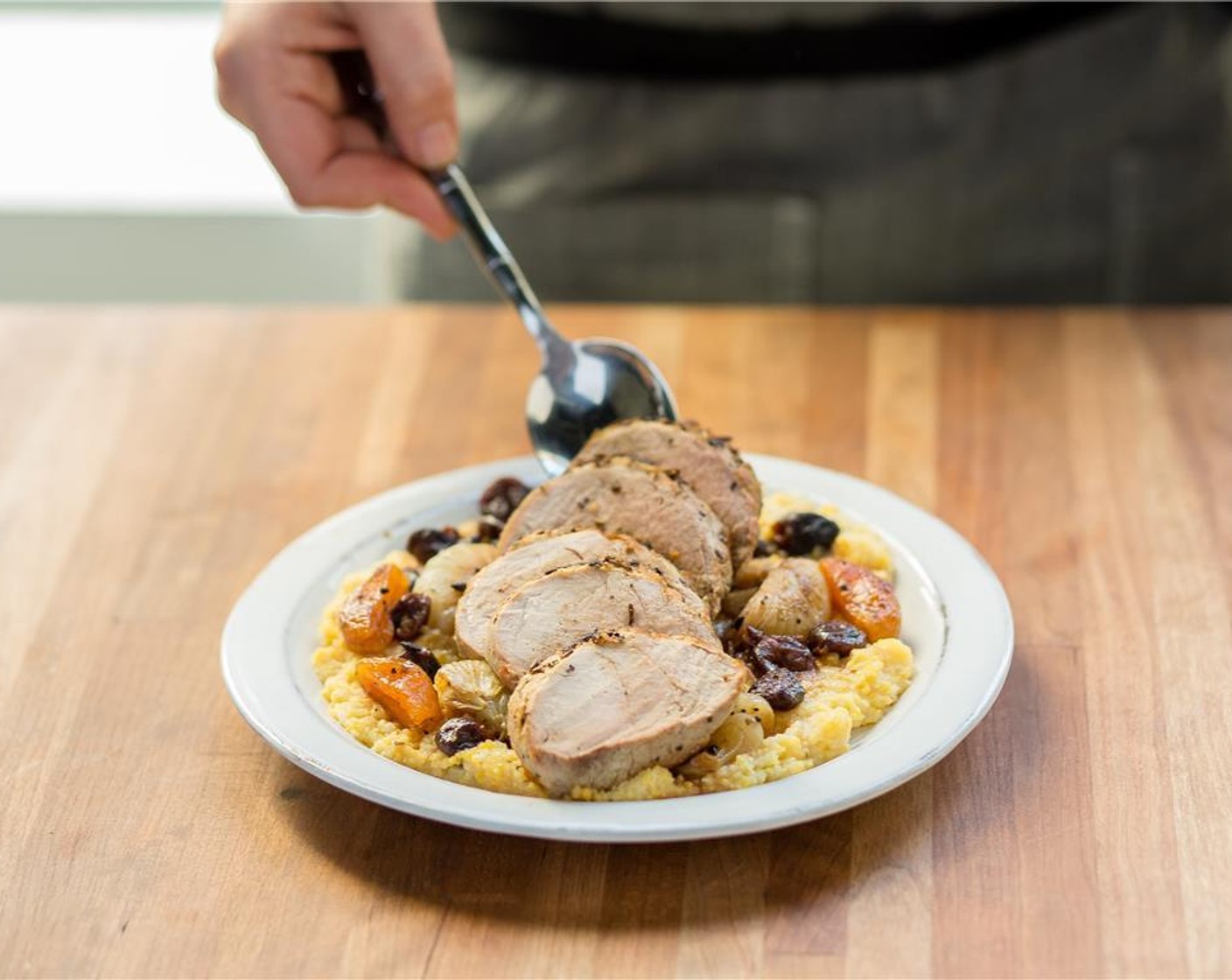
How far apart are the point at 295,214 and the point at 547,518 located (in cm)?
372

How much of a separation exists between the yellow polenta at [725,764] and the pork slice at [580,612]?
0.13m

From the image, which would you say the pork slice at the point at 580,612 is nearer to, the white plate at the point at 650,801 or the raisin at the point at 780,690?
the raisin at the point at 780,690

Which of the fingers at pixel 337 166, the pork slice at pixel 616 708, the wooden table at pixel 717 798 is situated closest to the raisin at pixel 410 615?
the wooden table at pixel 717 798

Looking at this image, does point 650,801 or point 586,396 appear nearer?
point 650,801

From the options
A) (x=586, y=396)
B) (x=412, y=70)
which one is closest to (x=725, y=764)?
(x=586, y=396)

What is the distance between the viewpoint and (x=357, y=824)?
2.10 meters

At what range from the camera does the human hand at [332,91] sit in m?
2.91

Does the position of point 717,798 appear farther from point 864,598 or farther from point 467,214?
point 467,214

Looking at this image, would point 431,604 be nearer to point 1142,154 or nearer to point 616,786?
point 616,786

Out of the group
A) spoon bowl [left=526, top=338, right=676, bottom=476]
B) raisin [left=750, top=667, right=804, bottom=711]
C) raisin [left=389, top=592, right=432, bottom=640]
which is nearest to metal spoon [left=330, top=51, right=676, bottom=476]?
spoon bowl [left=526, top=338, right=676, bottom=476]

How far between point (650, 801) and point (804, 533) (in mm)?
718

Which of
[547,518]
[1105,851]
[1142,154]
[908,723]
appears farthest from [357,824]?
[1142,154]

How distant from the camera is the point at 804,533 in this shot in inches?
99.3

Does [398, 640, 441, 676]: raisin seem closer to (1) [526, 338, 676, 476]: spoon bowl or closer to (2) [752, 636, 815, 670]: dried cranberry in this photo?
(2) [752, 636, 815, 670]: dried cranberry
